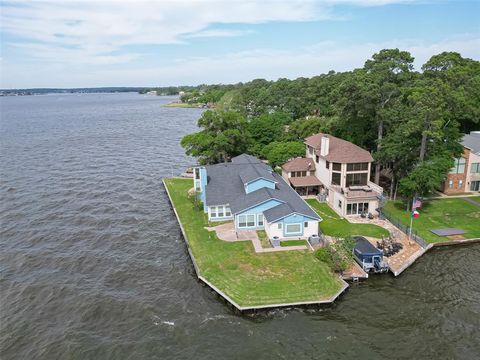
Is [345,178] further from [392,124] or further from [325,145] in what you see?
[392,124]

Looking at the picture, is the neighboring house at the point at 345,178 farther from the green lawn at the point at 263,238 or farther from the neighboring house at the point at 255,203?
the green lawn at the point at 263,238

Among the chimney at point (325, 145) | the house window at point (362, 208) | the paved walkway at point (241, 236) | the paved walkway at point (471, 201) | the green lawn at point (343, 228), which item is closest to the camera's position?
the paved walkway at point (241, 236)

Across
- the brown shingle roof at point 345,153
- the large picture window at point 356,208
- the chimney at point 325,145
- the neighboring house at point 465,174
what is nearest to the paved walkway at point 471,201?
the neighboring house at point 465,174

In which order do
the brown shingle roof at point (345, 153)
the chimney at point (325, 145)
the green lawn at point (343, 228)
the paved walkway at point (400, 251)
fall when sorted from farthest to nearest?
the chimney at point (325, 145) < the brown shingle roof at point (345, 153) < the green lawn at point (343, 228) < the paved walkway at point (400, 251)

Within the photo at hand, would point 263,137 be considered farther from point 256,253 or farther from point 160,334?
point 160,334

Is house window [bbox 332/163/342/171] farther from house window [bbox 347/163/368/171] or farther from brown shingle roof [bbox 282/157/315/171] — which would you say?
brown shingle roof [bbox 282/157/315/171]

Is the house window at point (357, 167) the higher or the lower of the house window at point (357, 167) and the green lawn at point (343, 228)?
the higher

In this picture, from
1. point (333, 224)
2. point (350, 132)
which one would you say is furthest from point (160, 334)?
point (350, 132)
